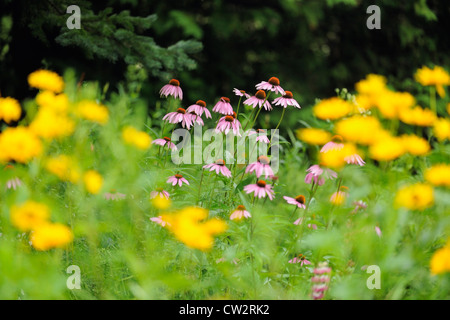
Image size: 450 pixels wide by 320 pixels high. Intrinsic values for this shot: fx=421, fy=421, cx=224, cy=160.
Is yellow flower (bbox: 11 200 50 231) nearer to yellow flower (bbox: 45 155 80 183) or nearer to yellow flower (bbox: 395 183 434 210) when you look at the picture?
yellow flower (bbox: 45 155 80 183)

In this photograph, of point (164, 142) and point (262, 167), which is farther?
point (164, 142)

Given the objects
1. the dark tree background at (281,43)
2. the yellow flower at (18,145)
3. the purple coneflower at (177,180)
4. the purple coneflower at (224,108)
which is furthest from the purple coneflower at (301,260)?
the dark tree background at (281,43)

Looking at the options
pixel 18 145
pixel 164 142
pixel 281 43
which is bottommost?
pixel 18 145

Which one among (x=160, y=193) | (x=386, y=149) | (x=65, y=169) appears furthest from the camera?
(x=160, y=193)

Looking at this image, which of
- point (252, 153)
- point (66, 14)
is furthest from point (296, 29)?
point (252, 153)

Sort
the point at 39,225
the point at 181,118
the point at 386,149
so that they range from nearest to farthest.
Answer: the point at 39,225 < the point at 386,149 < the point at 181,118

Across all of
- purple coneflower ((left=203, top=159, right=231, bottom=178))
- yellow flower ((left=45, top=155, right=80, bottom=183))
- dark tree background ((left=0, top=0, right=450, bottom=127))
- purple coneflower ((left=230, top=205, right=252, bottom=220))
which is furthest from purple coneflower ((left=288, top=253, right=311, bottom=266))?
dark tree background ((left=0, top=0, right=450, bottom=127))

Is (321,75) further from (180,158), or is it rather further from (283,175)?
(180,158)

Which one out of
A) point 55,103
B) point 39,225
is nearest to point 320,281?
point 39,225

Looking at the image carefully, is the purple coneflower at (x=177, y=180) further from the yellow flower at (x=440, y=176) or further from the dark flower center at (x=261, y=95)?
the yellow flower at (x=440, y=176)

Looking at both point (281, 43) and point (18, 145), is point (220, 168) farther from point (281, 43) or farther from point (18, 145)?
point (281, 43)

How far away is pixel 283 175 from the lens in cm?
260
